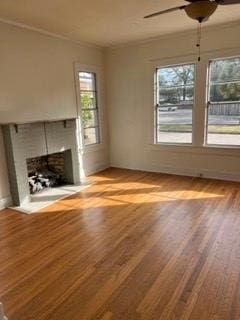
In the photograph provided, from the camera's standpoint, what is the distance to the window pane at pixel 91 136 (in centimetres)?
536

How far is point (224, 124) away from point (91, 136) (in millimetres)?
2721

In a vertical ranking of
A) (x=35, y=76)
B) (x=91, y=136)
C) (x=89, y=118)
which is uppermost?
(x=35, y=76)

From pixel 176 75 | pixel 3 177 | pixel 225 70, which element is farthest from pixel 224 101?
pixel 3 177

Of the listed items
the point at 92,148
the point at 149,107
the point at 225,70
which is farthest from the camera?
the point at 92,148

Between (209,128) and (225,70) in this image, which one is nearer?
(225,70)

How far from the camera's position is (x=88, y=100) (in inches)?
209

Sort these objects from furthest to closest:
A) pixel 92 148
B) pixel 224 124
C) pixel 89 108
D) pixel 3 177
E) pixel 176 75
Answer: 1. pixel 92 148
2. pixel 89 108
3. pixel 176 75
4. pixel 224 124
5. pixel 3 177

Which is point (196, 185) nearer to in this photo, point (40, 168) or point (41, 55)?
point (40, 168)

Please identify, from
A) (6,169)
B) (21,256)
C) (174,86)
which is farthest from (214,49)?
(21,256)

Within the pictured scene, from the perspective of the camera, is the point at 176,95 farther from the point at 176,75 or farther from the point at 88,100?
the point at 88,100

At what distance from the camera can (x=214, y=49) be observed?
→ 4332 millimetres

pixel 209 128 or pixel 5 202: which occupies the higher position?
pixel 209 128

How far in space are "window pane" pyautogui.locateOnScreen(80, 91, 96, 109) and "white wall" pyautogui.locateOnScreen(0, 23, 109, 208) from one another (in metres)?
0.30

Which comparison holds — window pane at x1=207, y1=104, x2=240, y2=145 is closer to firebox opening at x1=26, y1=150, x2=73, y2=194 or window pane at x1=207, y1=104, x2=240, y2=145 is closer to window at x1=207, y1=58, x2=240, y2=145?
window at x1=207, y1=58, x2=240, y2=145
